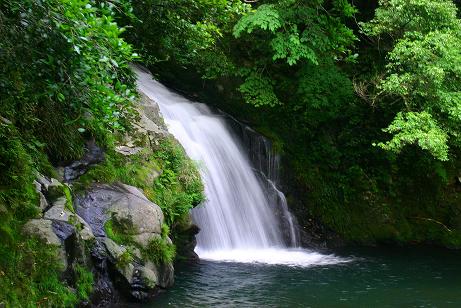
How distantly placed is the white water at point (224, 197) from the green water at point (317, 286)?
82 cm

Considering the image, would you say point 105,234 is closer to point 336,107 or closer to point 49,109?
point 49,109

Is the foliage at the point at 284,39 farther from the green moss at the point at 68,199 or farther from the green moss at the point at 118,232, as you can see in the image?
the green moss at the point at 68,199

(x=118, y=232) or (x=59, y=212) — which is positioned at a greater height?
(x=59, y=212)

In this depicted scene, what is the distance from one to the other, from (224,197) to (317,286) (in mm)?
3206

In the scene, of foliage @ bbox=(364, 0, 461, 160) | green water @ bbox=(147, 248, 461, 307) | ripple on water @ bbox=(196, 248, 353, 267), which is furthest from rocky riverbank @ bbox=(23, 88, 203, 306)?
foliage @ bbox=(364, 0, 461, 160)

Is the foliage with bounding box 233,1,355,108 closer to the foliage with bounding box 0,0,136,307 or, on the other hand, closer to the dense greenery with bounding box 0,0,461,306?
the dense greenery with bounding box 0,0,461,306

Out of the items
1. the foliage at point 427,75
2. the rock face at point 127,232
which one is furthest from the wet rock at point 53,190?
the foliage at point 427,75

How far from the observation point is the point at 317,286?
8406 millimetres

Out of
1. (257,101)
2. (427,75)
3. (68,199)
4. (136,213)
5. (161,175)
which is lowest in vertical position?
(136,213)

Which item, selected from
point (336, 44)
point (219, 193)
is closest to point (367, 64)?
point (336, 44)

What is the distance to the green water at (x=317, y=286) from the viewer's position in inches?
294

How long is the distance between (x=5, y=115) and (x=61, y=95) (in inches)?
95.9

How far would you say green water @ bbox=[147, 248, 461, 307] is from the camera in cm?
746

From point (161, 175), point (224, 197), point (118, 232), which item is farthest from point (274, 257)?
point (118, 232)
